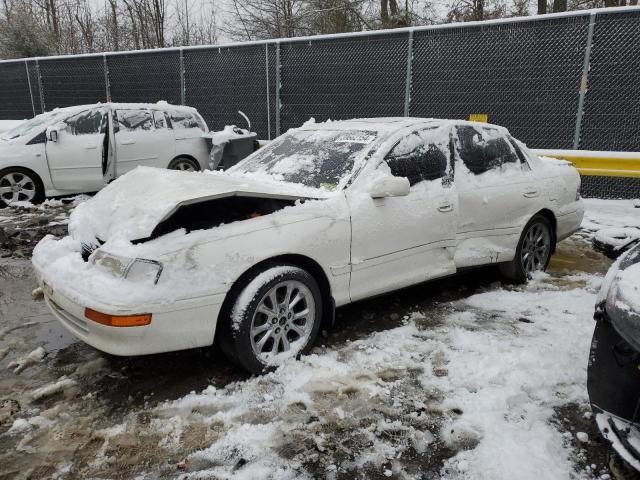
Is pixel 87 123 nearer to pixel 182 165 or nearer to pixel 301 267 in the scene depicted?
pixel 182 165

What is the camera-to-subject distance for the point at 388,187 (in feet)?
12.1

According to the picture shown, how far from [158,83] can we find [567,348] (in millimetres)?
11692

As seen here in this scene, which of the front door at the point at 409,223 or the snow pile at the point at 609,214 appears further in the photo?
the snow pile at the point at 609,214

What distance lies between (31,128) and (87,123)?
851mm

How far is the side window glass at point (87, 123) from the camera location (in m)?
8.39

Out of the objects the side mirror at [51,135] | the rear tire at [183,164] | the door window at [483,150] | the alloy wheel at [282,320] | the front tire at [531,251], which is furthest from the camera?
the rear tire at [183,164]

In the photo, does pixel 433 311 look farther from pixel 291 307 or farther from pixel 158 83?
pixel 158 83

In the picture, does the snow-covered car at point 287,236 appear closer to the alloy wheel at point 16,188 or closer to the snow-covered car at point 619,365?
the snow-covered car at point 619,365

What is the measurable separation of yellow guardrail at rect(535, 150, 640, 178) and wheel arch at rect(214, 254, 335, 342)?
18.1 ft

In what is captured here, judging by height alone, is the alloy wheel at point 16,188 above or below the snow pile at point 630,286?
below

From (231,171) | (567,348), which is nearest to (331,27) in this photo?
(231,171)

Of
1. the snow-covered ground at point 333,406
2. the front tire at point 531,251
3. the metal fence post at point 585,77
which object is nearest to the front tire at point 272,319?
the snow-covered ground at point 333,406

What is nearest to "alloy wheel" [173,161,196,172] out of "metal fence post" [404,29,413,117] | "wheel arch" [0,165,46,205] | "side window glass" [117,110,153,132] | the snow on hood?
"side window glass" [117,110,153,132]

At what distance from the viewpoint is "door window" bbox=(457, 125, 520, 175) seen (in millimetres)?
4586
